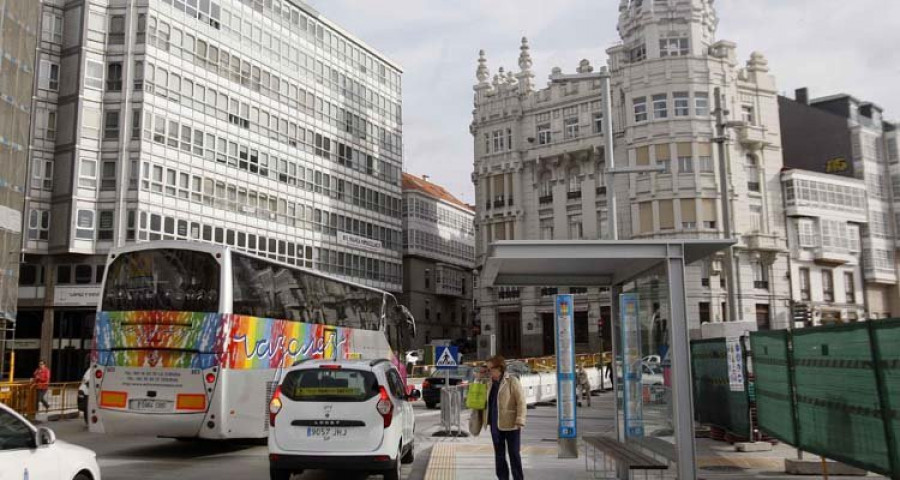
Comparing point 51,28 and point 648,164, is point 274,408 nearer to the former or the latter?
point 51,28

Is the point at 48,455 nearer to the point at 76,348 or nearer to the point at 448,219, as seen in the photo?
the point at 76,348

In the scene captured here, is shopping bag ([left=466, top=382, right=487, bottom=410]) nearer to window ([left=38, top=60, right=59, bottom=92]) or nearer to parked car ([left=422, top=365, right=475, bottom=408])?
parked car ([left=422, top=365, right=475, bottom=408])

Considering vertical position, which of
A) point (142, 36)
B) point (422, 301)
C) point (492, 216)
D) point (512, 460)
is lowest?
point (512, 460)

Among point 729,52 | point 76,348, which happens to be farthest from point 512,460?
point 729,52

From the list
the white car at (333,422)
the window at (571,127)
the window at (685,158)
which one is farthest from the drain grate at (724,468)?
the window at (571,127)

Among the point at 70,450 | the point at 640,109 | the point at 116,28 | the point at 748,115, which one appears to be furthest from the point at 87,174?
the point at 748,115

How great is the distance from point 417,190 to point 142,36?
110 feet

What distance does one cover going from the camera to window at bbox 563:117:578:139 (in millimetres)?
61053

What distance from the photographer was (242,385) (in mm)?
14547

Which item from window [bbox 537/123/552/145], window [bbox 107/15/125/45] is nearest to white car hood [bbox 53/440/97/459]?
window [bbox 107/15/125/45]

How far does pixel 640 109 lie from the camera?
5622 centimetres

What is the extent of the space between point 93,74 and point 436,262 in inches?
1547

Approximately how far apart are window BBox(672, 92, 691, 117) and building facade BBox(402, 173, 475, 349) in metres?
27.7

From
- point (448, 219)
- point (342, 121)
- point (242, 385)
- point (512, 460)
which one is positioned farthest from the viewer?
point (448, 219)
